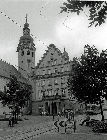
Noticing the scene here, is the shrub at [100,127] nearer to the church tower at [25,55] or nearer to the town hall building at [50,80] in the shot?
the town hall building at [50,80]

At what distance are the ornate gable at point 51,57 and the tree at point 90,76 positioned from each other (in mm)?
35362

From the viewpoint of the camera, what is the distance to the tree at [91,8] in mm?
7016

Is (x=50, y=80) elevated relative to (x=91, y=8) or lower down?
elevated

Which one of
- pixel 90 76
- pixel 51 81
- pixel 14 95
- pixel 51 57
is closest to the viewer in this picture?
pixel 90 76

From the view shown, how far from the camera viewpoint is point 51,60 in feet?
214

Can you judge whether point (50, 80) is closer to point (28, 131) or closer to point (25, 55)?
point (25, 55)

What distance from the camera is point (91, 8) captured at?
23.5 ft

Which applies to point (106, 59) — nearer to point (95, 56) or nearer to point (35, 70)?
point (95, 56)

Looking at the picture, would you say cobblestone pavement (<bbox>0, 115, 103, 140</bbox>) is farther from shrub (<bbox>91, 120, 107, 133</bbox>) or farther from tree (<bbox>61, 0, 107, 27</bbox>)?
tree (<bbox>61, 0, 107, 27</bbox>)

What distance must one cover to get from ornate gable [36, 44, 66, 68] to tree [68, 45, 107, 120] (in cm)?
3536

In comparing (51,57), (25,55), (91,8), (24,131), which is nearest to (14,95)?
(24,131)

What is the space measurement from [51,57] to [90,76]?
38207 mm

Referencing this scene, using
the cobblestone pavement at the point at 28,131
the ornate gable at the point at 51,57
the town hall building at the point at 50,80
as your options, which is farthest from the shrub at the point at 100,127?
the ornate gable at the point at 51,57

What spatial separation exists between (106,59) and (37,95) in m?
40.4
